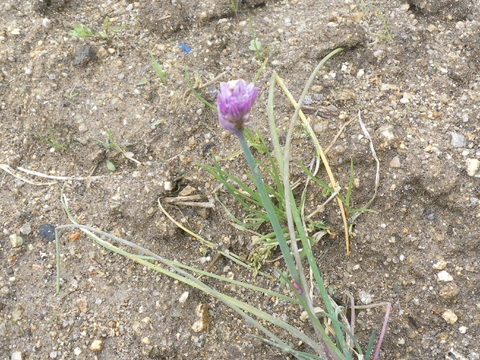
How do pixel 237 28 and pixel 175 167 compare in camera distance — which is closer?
pixel 175 167

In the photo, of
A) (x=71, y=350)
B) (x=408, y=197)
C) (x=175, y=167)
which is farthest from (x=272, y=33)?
(x=71, y=350)

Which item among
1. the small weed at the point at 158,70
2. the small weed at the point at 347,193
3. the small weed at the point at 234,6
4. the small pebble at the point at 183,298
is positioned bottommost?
the small pebble at the point at 183,298

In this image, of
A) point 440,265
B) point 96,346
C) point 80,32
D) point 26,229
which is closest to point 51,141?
point 26,229

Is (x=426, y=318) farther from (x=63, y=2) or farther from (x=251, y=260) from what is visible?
(x=63, y=2)

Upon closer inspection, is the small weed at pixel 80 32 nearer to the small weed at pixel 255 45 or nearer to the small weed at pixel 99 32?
the small weed at pixel 99 32

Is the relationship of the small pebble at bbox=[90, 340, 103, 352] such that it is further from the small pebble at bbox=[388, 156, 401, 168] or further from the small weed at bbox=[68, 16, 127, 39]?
the small weed at bbox=[68, 16, 127, 39]

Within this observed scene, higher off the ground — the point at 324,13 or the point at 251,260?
the point at 324,13

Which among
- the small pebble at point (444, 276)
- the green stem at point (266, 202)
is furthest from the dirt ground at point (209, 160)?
the green stem at point (266, 202)
